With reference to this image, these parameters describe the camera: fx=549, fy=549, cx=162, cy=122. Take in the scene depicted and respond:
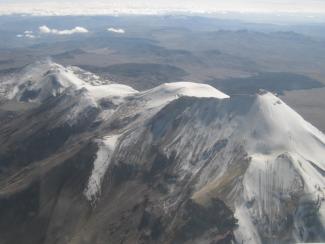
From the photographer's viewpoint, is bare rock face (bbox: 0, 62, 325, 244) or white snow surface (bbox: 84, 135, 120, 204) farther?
white snow surface (bbox: 84, 135, 120, 204)

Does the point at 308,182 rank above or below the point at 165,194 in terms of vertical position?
above

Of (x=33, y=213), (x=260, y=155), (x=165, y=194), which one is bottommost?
(x=33, y=213)

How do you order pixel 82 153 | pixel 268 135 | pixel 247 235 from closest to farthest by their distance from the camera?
pixel 247 235
pixel 268 135
pixel 82 153

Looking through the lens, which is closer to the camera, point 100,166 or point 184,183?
point 184,183

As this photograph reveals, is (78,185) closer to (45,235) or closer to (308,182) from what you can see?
(45,235)

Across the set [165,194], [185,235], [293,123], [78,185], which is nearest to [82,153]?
[78,185]

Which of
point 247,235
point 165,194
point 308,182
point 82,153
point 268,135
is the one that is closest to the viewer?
point 247,235

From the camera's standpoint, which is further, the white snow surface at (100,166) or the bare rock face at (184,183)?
the white snow surface at (100,166)

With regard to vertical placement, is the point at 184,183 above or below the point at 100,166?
above
